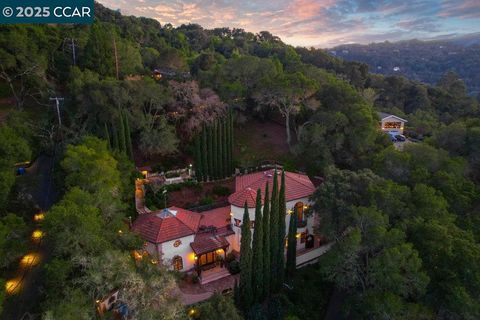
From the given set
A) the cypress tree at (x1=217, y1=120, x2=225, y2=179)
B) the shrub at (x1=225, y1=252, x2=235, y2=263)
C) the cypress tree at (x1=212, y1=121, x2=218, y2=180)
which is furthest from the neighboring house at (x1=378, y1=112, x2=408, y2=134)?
the shrub at (x1=225, y1=252, x2=235, y2=263)

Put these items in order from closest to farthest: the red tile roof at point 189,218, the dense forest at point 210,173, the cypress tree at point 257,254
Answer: the dense forest at point 210,173, the cypress tree at point 257,254, the red tile roof at point 189,218

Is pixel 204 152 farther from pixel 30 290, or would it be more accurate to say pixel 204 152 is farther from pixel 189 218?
pixel 30 290

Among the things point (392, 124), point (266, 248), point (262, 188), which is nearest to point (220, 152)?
point (262, 188)

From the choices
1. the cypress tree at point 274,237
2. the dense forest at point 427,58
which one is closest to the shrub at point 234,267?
the cypress tree at point 274,237

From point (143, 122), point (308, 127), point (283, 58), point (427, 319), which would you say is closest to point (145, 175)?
point (143, 122)

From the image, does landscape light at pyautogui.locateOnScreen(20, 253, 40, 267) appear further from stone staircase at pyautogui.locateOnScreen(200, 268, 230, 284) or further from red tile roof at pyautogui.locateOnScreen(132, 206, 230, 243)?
stone staircase at pyautogui.locateOnScreen(200, 268, 230, 284)

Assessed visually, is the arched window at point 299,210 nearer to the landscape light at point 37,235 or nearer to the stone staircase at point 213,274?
the stone staircase at point 213,274
